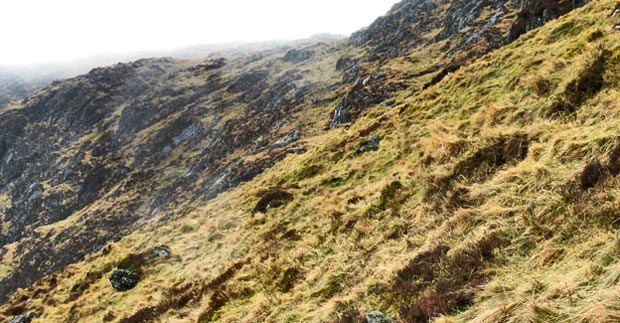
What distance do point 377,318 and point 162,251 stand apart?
1650cm

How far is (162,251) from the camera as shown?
20.0 metres

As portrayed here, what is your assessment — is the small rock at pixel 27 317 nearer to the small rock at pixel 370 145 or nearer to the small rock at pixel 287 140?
the small rock at pixel 370 145

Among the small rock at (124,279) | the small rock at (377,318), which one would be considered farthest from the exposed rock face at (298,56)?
the small rock at (377,318)

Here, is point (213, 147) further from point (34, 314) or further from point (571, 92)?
point (571, 92)

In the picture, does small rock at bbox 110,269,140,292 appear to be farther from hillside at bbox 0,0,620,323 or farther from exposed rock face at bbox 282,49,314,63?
exposed rock face at bbox 282,49,314,63

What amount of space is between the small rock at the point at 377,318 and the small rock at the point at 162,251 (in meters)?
15.7

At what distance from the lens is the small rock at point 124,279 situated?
712 inches

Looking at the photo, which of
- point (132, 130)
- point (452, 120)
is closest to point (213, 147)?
point (132, 130)

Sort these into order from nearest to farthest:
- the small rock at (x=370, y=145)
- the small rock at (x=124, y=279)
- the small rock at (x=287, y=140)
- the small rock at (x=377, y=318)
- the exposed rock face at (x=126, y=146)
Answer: the small rock at (x=377, y=318) < the small rock at (x=124, y=279) < the small rock at (x=370, y=145) < the small rock at (x=287, y=140) < the exposed rock face at (x=126, y=146)

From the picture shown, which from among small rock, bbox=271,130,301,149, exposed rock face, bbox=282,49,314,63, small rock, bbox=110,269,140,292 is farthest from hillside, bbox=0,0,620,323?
exposed rock face, bbox=282,49,314,63

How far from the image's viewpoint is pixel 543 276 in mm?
4992

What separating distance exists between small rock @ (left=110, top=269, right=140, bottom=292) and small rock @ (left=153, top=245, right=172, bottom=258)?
1.53 m

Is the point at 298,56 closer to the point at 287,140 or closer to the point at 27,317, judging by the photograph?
the point at 287,140

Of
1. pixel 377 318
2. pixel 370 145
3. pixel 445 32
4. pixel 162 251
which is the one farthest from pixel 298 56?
pixel 377 318
